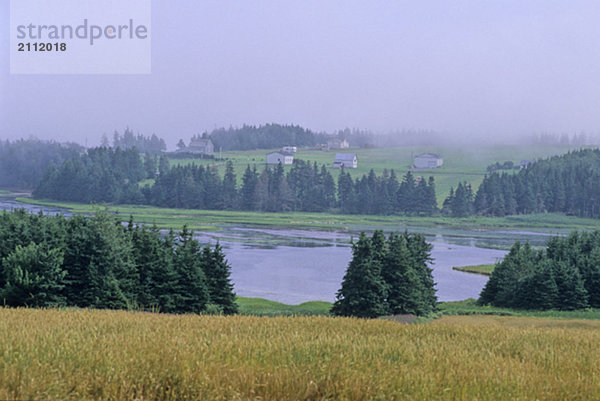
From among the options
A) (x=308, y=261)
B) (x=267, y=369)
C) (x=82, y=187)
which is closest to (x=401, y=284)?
(x=267, y=369)

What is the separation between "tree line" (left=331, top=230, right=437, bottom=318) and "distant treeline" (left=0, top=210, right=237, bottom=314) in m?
6.68

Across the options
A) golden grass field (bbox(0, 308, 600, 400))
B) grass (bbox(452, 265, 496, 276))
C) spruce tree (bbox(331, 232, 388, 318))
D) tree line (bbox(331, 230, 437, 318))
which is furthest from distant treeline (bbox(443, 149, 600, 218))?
golden grass field (bbox(0, 308, 600, 400))

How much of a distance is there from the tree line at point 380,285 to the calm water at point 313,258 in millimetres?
10333

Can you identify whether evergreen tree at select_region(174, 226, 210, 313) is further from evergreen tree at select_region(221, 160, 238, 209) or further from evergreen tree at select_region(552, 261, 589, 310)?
evergreen tree at select_region(221, 160, 238, 209)

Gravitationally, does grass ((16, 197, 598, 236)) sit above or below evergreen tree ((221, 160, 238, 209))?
below

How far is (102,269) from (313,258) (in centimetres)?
4435

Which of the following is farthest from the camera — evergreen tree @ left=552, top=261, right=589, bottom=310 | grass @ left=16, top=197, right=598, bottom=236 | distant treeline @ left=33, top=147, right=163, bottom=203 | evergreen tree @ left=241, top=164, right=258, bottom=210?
distant treeline @ left=33, top=147, right=163, bottom=203

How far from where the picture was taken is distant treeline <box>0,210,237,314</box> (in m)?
24.7

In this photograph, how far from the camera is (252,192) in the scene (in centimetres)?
16825

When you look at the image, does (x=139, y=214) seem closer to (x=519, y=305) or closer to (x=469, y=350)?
(x=519, y=305)

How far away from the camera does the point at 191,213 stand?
5704 inches

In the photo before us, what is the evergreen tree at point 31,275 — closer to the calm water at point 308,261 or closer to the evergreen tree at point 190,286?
the evergreen tree at point 190,286

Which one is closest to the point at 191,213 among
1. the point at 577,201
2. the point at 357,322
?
the point at 577,201

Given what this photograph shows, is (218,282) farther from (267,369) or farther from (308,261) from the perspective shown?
(308,261)
